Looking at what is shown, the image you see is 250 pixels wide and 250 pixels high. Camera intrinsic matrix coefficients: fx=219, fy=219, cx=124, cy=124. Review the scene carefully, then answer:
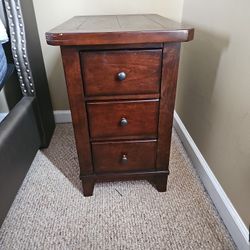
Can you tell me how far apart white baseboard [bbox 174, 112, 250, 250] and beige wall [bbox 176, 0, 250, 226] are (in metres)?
0.03

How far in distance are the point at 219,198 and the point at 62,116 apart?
3.93 ft

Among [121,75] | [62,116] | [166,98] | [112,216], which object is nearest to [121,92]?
[121,75]

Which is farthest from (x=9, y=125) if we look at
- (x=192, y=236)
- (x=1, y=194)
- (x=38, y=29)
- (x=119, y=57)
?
(x=192, y=236)

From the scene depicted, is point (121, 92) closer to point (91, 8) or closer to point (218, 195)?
point (218, 195)

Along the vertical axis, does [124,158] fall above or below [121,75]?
below

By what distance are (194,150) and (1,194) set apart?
929 millimetres

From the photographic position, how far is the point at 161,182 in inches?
40.9

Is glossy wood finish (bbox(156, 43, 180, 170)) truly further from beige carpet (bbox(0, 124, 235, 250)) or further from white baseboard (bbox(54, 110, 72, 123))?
white baseboard (bbox(54, 110, 72, 123))

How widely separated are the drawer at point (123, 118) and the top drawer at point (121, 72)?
49mm

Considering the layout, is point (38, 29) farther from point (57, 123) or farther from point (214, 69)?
point (214, 69)

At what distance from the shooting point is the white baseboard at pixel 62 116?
5.39ft

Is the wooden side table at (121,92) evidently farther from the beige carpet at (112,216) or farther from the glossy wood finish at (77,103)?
the beige carpet at (112,216)

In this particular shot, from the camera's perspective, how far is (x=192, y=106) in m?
1.23

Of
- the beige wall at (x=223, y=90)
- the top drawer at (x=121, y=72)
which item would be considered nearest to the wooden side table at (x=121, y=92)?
the top drawer at (x=121, y=72)
